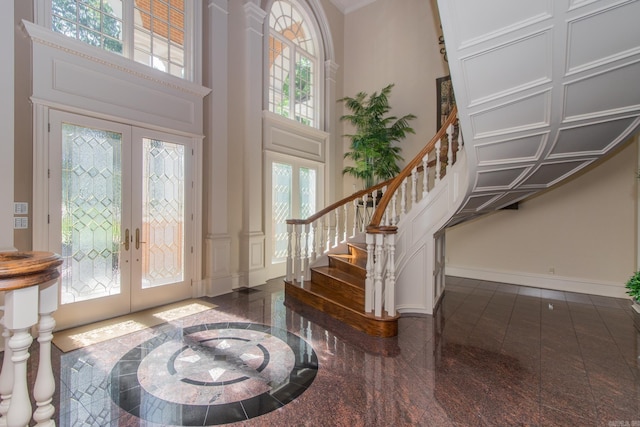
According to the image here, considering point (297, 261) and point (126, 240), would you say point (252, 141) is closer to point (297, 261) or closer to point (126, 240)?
point (297, 261)

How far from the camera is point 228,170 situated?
4.59 meters

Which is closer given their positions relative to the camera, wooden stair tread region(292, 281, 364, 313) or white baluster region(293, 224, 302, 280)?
wooden stair tread region(292, 281, 364, 313)

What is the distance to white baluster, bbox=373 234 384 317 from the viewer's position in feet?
9.57

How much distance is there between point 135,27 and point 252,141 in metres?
1.93

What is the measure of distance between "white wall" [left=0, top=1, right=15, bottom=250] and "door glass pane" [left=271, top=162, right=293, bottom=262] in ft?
10.5

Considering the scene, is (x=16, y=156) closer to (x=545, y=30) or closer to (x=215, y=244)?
(x=215, y=244)

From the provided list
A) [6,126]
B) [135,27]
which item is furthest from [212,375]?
[135,27]

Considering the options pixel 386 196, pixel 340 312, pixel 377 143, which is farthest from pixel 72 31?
pixel 377 143

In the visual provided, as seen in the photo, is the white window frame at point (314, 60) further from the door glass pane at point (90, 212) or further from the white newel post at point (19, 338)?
the white newel post at point (19, 338)

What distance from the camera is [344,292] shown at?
3.55 metres

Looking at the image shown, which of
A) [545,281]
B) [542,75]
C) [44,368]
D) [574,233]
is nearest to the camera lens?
[44,368]

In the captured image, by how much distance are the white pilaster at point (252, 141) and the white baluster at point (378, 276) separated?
239cm

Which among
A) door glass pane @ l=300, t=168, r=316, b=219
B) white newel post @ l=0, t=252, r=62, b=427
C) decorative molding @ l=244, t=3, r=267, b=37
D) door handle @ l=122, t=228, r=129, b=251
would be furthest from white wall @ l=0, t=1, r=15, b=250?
door glass pane @ l=300, t=168, r=316, b=219

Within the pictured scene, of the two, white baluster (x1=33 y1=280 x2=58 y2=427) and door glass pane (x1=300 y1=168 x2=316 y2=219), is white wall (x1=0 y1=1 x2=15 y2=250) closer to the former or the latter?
A: white baluster (x1=33 y1=280 x2=58 y2=427)
